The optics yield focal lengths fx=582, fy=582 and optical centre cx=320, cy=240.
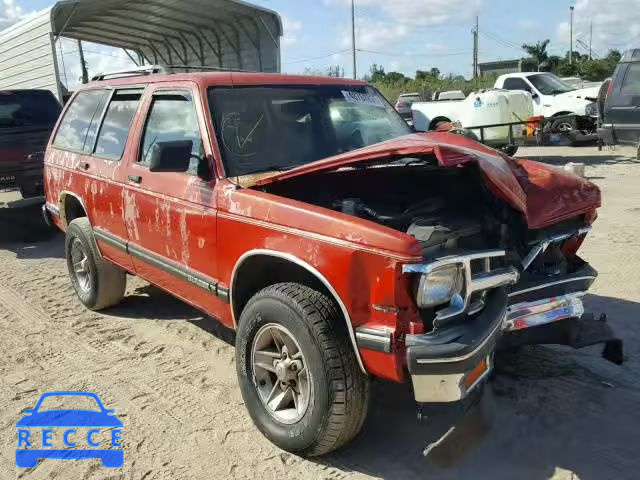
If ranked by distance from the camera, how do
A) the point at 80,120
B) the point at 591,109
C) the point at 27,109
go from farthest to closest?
the point at 591,109, the point at 27,109, the point at 80,120

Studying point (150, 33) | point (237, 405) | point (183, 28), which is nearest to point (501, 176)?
point (237, 405)

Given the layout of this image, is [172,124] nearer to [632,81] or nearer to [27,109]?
[27,109]

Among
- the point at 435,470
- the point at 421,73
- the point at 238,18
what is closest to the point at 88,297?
the point at 435,470

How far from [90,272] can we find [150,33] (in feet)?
44.7

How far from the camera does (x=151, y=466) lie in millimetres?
3021

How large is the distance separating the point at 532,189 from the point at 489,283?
0.83 metres

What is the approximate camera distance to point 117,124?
4633 millimetres

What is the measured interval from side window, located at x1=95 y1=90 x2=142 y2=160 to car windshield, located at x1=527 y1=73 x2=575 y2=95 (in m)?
14.7

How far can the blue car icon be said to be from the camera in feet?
10.2

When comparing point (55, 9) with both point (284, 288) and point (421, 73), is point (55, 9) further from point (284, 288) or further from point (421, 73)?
point (421, 73)

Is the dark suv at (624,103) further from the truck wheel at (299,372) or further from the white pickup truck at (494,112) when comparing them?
the truck wheel at (299,372)

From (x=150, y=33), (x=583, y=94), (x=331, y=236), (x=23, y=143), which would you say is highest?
(x=150, y=33)

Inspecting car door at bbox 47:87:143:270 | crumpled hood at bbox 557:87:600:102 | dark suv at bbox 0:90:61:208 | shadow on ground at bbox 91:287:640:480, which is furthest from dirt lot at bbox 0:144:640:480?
crumpled hood at bbox 557:87:600:102

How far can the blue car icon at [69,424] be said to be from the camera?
3104 mm
